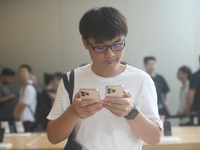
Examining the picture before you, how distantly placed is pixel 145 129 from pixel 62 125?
27cm

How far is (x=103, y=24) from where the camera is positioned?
105 centimetres

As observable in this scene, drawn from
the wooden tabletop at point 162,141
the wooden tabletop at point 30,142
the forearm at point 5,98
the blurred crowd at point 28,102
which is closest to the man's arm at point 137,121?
the wooden tabletop at point 162,141

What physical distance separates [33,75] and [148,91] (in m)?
4.10

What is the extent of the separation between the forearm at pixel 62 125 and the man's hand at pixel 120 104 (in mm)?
123

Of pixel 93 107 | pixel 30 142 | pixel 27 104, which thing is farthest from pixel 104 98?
pixel 27 104

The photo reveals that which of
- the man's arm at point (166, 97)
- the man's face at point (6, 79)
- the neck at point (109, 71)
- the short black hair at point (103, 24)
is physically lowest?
the man's arm at point (166, 97)

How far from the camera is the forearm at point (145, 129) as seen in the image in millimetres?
1028

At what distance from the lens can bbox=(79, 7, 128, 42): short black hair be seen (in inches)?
41.1

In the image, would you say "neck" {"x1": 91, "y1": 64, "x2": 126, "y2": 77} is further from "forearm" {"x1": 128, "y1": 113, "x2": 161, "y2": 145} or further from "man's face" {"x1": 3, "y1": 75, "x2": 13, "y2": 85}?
"man's face" {"x1": 3, "y1": 75, "x2": 13, "y2": 85}

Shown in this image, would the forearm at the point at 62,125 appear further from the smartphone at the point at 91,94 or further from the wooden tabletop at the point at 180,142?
the wooden tabletop at the point at 180,142

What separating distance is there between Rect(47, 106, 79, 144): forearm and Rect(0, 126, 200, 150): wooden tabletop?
1.02 m

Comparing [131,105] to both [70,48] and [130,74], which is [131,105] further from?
[70,48]

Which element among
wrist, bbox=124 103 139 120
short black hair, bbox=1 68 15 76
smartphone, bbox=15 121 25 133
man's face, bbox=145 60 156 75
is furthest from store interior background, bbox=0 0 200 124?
wrist, bbox=124 103 139 120

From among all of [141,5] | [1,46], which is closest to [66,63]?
[1,46]
